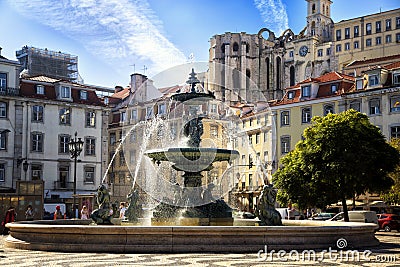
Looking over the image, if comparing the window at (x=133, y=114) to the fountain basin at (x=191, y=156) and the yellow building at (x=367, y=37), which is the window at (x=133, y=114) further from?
the fountain basin at (x=191, y=156)

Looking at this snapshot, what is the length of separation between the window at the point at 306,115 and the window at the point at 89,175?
55.4 ft

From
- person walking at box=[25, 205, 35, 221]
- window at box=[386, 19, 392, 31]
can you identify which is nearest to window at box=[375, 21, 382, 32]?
window at box=[386, 19, 392, 31]

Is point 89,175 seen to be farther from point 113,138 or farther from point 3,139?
point 113,138

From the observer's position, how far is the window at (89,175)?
46.8m

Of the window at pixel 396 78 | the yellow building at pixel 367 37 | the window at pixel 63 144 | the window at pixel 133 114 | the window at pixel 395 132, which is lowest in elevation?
the window at pixel 63 144

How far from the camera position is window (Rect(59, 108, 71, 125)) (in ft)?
151

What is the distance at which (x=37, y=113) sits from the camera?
44.7 m

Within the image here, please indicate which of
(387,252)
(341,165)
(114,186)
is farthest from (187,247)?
(114,186)

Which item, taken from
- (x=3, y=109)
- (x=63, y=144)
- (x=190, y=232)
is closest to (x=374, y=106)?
(x=63, y=144)

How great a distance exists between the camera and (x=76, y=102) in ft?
154

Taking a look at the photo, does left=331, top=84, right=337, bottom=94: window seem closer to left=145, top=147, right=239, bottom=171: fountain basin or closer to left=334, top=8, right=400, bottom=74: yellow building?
left=145, top=147, right=239, bottom=171: fountain basin

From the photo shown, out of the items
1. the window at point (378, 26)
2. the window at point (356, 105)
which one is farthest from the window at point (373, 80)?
the window at point (378, 26)

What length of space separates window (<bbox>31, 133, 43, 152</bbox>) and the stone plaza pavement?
3179cm

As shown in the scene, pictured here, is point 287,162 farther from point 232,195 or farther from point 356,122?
point 232,195
